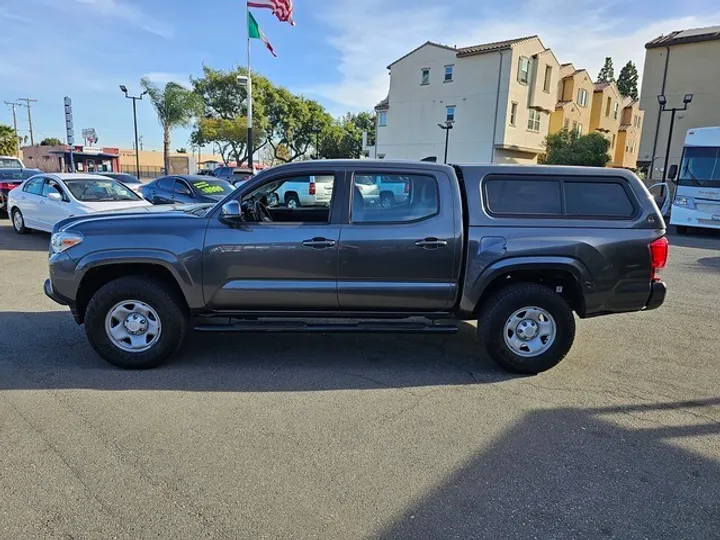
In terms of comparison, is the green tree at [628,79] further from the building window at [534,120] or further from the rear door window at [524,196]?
the rear door window at [524,196]

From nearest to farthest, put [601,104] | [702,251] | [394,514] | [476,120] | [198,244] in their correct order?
[394,514] < [198,244] < [702,251] < [476,120] < [601,104]

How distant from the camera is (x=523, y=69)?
35531 mm

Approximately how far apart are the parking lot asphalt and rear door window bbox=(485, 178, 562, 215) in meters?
1.49

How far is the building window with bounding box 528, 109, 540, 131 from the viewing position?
123 feet

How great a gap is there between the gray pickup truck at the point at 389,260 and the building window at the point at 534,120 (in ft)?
119

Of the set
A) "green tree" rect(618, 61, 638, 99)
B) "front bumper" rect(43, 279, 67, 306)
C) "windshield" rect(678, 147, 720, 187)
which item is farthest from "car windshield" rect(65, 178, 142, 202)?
"green tree" rect(618, 61, 638, 99)

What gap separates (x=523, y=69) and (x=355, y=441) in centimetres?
3770

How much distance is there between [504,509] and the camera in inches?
105

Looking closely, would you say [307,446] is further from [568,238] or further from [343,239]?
[568,238]

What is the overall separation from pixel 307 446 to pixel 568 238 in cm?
278

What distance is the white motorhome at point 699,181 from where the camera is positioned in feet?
47.8

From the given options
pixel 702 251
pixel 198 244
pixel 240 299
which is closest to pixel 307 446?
pixel 240 299

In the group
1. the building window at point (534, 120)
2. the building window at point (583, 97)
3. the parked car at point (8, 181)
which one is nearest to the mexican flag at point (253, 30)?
the parked car at point (8, 181)

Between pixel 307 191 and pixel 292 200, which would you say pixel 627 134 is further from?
pixel 307 191
